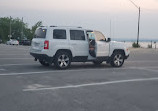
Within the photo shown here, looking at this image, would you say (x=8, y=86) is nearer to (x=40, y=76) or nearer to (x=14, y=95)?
(x=14, y=95)

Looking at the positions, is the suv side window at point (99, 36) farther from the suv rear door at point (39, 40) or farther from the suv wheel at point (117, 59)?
the suv rear door at point (39, 40)

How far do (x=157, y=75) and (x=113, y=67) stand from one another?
315cm

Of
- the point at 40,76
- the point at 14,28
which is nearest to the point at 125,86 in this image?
the point at 40,76

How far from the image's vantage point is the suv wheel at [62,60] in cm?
1400

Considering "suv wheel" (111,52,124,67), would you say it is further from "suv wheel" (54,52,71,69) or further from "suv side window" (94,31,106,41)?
"suv wheel" (54,52,71,69)

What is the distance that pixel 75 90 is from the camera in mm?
9203

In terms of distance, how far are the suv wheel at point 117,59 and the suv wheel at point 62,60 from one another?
2.68 meters

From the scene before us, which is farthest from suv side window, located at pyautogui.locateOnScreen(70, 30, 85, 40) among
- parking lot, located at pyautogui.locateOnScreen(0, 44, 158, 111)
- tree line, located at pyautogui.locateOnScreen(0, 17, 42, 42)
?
tree line, located at pyautogui.locateOnScreen(0, 17, 42, 42)

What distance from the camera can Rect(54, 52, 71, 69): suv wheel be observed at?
45.9 feet

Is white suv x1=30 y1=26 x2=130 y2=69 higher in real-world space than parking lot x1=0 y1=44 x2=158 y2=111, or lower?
higher

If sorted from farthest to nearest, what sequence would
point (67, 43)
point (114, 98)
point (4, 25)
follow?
point (4, 25) < point (67, 43) < point (114, 98)

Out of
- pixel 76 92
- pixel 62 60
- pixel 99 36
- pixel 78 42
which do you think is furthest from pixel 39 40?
pixel 76 92

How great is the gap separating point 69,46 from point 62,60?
740 millimetres

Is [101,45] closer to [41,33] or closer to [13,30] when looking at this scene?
[41,33]
